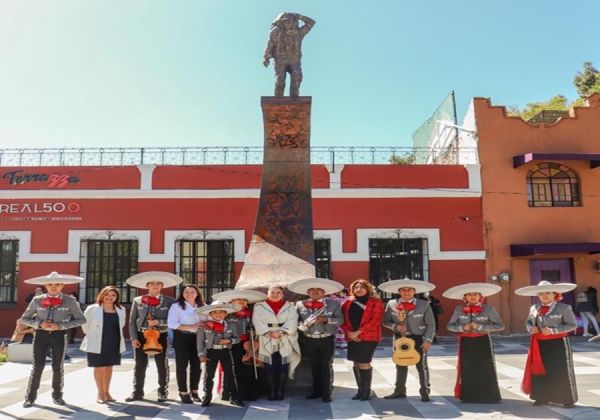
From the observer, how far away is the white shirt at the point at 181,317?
5.87 m

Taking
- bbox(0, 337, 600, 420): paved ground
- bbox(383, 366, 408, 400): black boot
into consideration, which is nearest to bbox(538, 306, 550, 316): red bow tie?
bbox(0, 337, 600, 420): paved ground

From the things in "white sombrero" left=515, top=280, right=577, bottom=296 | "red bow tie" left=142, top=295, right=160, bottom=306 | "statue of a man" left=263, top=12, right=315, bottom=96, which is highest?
"statue of a man" left=263, top=12, right=315, bottom=96

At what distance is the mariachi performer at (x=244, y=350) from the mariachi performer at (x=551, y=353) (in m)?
2.96

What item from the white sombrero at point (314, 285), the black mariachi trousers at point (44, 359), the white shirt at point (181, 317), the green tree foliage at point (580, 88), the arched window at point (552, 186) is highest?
the green tree foliage at point (580, 88)

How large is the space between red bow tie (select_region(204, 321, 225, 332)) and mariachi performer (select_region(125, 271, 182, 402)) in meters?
0.64

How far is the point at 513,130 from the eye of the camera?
1420 centimetres

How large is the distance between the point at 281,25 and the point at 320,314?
488 centimetres

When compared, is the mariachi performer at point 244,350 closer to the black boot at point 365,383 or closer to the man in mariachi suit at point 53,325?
the black boot at point 365,383

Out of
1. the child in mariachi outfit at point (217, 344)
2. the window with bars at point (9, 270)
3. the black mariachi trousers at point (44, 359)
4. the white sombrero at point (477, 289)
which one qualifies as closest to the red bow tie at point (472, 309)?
the white sombrero at point (477, 289)

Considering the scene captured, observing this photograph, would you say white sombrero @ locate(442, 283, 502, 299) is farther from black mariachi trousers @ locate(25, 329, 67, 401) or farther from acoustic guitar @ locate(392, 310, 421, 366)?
black mariachi trousers @ locate(25, 329, 67, 401)

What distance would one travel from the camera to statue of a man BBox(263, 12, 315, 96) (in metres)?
8.41

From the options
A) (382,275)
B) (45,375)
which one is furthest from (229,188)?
(45,375)

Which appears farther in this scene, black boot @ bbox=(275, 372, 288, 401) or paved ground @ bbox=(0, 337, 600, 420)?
black boot @ bbox=(275, 372, 288, 401)

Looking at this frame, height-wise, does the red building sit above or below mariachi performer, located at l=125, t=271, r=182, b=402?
above
